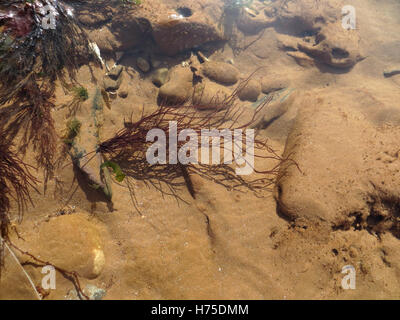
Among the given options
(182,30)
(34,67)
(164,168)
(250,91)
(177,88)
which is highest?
(182,30)

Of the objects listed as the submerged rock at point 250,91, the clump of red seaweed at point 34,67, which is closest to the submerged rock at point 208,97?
the submerged rock at point 250,91

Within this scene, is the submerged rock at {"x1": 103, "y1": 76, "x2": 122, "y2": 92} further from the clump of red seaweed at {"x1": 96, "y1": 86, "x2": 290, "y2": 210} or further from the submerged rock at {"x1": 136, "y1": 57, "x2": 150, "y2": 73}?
the clump of red seaweed at {"x1": 96, "y1": 86, "x2": 290, "y2": 210}

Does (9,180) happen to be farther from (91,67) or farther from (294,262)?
(294,262)

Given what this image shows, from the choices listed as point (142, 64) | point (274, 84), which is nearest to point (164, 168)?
point (142, 64)

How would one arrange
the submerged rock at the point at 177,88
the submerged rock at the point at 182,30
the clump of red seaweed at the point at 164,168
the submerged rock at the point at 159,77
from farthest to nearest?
the submerged rock at the point at 159,77, the submerged rock at the point at 182,30, the submerged rock at the point at 177,88, the clump of red seaweed at the point at 164,168

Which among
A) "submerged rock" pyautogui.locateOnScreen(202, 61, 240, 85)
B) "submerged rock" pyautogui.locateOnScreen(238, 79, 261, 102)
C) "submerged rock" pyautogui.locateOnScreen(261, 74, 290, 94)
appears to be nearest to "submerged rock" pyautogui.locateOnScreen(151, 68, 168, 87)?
"submerged rock" pyautogui.locateOnScreen(202, 61, 240, 85)

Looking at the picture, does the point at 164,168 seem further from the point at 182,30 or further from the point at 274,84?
the point at 274,84

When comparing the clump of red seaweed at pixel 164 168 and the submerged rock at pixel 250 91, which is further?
the submerged rock at pixel 250 91

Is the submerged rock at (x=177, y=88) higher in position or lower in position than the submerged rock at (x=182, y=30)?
lower

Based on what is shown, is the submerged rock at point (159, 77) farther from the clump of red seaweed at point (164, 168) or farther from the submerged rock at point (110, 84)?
the clump of red seaweed at point (164, 168)
